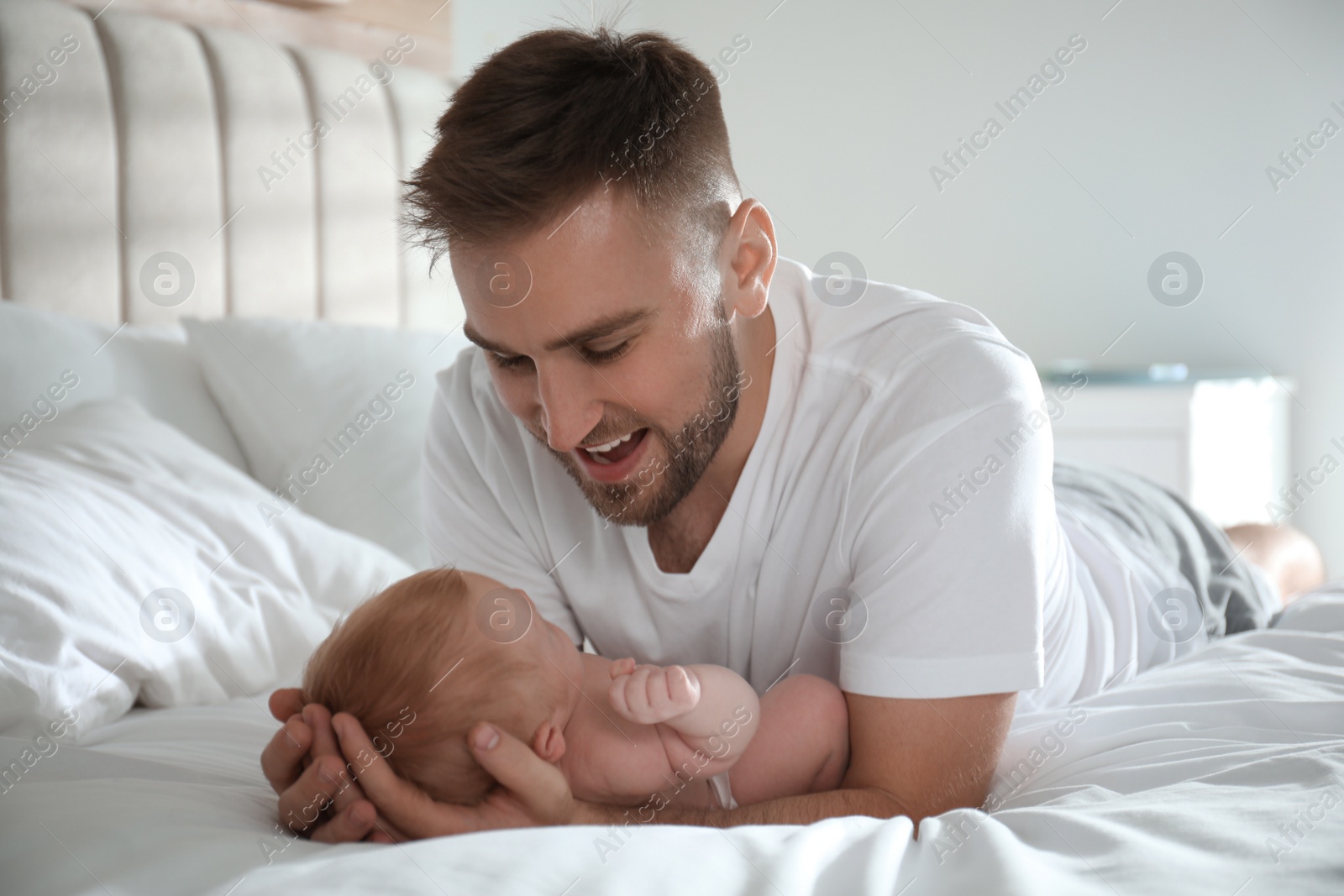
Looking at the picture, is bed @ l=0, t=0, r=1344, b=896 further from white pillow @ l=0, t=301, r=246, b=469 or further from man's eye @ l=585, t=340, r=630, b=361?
man's eye @ l=585, t=340, r=630, b=361

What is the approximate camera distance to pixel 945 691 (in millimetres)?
972

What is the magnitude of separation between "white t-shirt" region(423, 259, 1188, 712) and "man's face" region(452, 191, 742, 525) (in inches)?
4.4

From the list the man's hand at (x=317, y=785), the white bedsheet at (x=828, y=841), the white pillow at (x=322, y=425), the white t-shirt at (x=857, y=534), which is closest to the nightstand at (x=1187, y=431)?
the white t-shirt at (x=857, y=534)

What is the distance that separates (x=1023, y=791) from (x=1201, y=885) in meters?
0.39

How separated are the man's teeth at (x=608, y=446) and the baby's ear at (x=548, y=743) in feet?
0.97

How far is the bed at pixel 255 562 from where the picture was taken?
69cm

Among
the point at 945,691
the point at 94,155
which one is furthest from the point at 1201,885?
the point at 94,155

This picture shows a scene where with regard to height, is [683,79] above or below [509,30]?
below

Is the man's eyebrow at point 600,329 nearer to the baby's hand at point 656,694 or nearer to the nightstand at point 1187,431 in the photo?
the baby's hand at point 656,694

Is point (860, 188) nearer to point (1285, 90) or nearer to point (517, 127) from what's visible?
point (1285, 90)

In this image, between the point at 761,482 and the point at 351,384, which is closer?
the point at 761,482

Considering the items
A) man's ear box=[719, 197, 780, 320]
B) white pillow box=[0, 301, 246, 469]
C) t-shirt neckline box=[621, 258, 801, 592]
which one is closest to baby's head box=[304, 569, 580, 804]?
t-shirt neckline box=[621, 258, 801, 592]

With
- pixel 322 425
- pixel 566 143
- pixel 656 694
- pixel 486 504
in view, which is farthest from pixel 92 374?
pixel 656 694

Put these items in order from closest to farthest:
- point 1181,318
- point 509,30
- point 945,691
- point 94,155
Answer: point 945,691
point 94,155
point 509,30
point 1181,318
